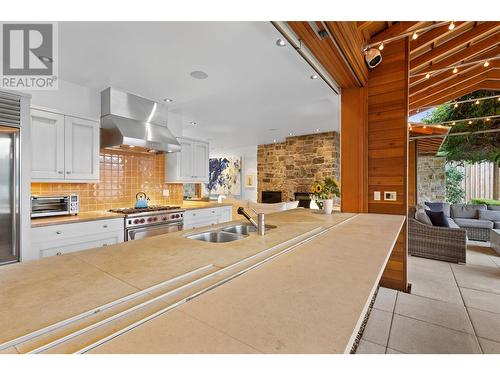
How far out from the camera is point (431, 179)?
27.9 ft

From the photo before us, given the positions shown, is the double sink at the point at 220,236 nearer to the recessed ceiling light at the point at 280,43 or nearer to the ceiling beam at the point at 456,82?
the recessed ceiling light at the point at 280,43

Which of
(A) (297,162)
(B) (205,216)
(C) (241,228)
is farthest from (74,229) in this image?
(A) (297,162)

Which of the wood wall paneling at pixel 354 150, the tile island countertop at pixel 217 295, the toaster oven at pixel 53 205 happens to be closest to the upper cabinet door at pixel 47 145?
the toaster oven at pixel 53 205

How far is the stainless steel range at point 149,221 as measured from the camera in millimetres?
3057

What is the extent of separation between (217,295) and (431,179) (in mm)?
10033

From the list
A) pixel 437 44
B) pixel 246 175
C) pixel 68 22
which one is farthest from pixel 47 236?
pixel 246 175

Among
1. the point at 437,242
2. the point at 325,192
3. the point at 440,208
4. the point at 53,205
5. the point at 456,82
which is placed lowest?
the point at 437,242

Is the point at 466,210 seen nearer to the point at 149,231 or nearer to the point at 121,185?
the point at 149,231

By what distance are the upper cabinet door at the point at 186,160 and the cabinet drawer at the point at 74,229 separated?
5.25 feet

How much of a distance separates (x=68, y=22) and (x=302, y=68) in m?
2.19

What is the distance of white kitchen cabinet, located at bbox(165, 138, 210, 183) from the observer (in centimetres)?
430

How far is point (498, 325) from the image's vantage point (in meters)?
2.07

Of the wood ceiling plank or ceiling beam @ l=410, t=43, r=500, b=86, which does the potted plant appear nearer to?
the wood ceiling plank

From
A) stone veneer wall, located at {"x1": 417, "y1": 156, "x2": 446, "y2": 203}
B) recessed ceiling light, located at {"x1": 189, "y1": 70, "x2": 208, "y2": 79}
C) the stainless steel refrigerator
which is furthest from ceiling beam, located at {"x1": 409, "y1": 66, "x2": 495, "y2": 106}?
the stainless steel refrigerator
